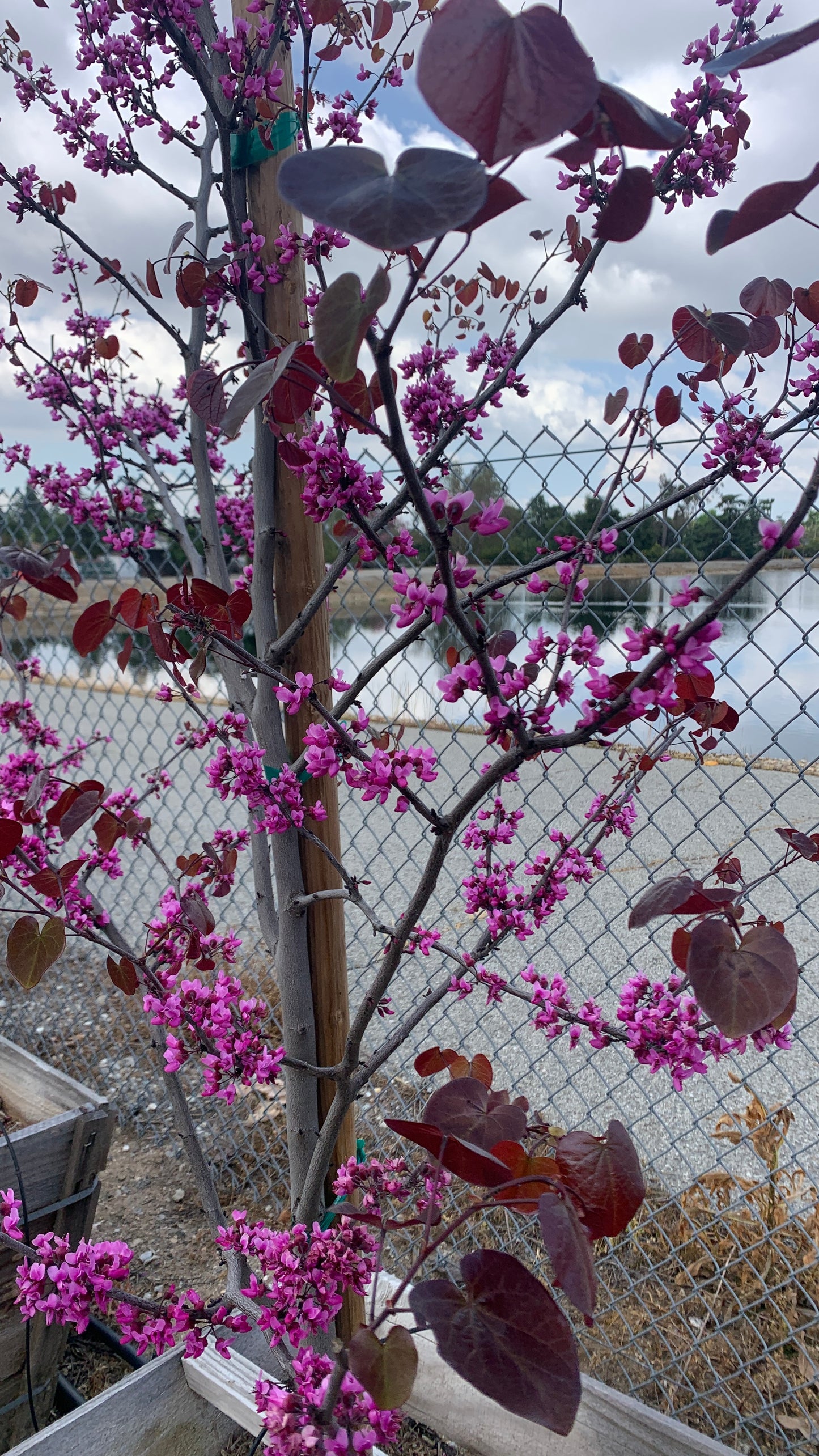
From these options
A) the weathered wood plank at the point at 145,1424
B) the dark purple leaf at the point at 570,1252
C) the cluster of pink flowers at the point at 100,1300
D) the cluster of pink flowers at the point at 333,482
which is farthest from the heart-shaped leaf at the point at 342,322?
the weathered wood plank at the point at 145,1424

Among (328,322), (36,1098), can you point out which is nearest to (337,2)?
(328,322)

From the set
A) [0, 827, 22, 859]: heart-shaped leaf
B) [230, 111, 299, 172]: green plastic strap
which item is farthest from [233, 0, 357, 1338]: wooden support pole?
[0, 827, 22, 859]: heart-shaped leaf

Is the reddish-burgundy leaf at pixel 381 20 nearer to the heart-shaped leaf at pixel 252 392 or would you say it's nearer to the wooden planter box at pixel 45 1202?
the heart-shaped leaf at pixel 252 392

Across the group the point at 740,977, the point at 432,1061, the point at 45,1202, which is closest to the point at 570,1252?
the point at 740,977

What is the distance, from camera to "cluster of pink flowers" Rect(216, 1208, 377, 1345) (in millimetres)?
708

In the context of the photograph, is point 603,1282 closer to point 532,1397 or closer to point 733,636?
point 733,636

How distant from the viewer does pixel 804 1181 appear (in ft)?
5.62

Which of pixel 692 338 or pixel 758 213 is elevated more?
pixel 692 338

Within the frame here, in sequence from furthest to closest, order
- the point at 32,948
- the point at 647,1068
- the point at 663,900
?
the point at 647,1068
the point at 32,948
the point at 663,900

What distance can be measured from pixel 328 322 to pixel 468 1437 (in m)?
1.41

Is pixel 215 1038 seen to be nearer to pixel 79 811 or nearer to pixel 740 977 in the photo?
pixel 79 811

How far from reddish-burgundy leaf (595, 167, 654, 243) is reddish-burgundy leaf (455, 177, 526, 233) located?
0.04 metres

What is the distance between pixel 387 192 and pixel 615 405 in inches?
21.0

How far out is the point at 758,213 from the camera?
378 mm
